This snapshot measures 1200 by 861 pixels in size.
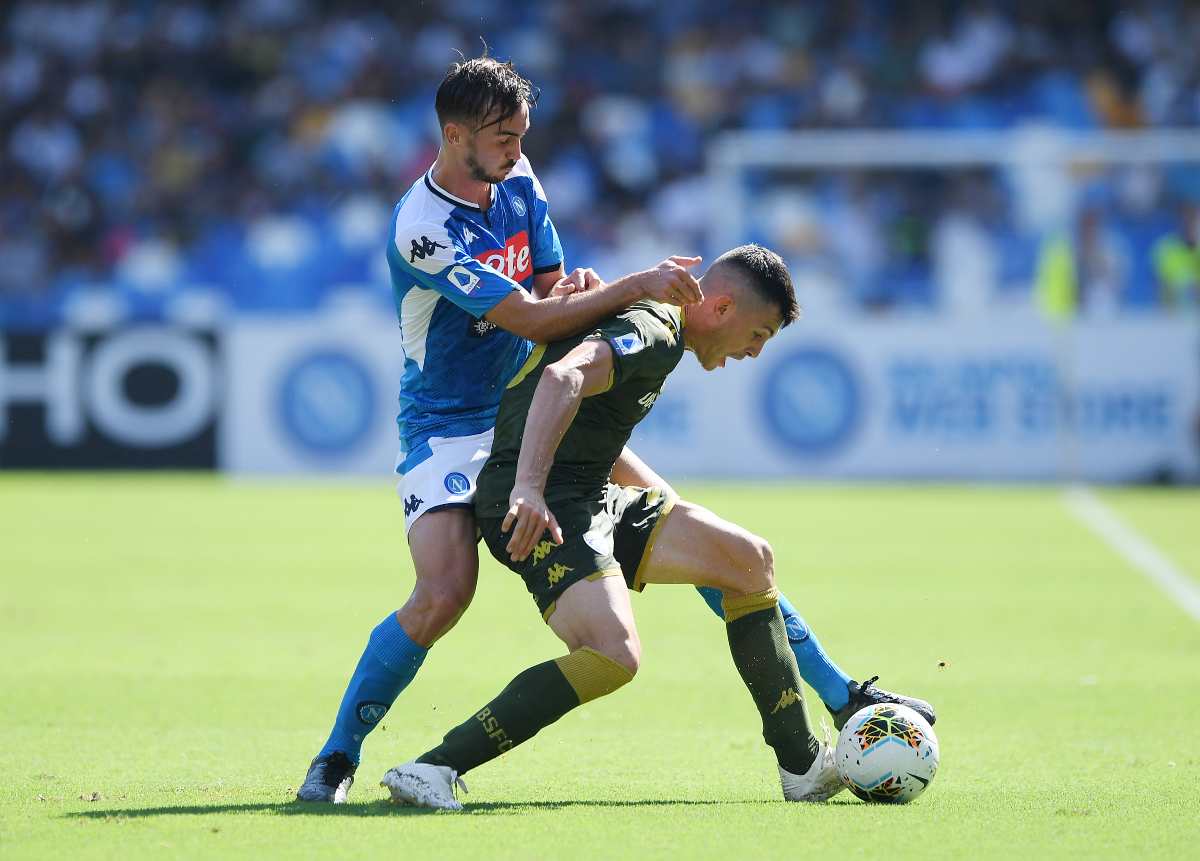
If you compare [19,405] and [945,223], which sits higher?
[945,223]

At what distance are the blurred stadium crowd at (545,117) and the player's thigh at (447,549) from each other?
45.5 feet

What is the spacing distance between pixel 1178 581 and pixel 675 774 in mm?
6473

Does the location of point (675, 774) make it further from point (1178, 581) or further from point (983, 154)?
point (983, 154)

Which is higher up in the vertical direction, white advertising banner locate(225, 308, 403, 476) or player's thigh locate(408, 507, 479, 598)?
player's thigh locate(408, 507, 479, 598)

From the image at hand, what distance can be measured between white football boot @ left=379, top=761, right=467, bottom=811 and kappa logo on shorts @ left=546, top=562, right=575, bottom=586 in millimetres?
614

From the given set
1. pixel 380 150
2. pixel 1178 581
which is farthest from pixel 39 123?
pixel 1178 581

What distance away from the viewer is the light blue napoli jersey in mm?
5480

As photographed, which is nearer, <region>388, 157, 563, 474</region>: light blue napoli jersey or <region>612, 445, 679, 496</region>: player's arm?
<region>388, 157, 563, 474</region>: light blue napoli jersey

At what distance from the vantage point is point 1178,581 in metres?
11.2

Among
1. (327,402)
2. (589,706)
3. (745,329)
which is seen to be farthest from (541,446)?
(327,402)

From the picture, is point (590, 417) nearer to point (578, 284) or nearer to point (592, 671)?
point (578, 284)

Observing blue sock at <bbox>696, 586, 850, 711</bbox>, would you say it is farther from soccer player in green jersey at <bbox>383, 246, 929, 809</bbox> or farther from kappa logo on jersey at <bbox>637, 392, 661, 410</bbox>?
kappa logo on jersey at <bbox>637, 392, 661, 410</bbox>

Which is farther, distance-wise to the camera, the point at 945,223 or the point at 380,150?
the point at 380,150

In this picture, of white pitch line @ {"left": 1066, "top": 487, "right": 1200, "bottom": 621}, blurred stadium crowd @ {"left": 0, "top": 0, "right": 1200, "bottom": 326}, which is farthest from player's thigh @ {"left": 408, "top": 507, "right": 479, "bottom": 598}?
blurred stadium crowd @ {"left": 0, "top": 0, "right": 1200, "bottom": 326}
